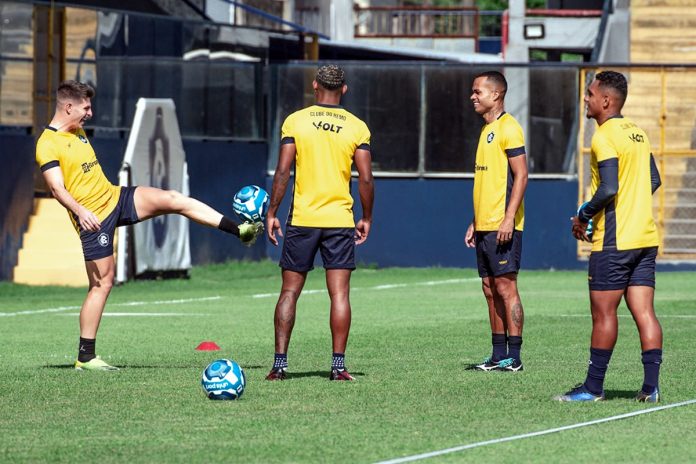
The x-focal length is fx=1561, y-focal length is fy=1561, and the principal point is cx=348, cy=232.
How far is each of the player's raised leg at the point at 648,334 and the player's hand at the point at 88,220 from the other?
13.3 feet

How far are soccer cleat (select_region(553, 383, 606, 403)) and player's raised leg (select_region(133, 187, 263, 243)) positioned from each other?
9.60 ft

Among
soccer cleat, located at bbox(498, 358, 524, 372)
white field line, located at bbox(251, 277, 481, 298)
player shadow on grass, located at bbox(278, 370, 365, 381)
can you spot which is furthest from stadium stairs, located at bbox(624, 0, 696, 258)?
player shadow on grass, located at bbox(278, 370, 365, 381)

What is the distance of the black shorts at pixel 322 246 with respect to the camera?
35.7ft

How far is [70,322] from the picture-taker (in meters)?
16.9

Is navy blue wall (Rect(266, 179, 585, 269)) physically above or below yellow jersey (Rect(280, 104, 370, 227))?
below

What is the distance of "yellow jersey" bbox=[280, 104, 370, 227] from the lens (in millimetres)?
10805

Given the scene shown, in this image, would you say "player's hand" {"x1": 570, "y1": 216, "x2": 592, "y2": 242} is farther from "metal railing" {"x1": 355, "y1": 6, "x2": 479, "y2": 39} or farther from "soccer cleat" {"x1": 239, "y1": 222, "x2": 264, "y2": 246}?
"metal railing" {"x1": 355, "y1": 6, "x2": 479, "y2": 39}

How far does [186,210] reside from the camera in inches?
464

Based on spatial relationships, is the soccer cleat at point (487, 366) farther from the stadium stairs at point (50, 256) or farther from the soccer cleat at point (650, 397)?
the stadium stairs at point (50, 256)

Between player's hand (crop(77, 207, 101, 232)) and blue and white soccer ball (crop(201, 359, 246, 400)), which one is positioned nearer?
blue and white soccer ball (crop(201, 359, 246, 400))

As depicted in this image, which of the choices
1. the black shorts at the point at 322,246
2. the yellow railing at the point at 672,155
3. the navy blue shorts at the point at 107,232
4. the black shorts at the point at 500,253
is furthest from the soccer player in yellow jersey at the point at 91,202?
the yellow railing at the point at 672,155

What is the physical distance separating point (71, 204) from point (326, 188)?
201cm

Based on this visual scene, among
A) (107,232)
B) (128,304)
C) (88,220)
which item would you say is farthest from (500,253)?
(128,304)

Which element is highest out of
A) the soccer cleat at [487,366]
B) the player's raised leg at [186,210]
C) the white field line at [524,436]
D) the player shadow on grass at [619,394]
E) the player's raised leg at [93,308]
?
the player's raised leg at [186,210]
